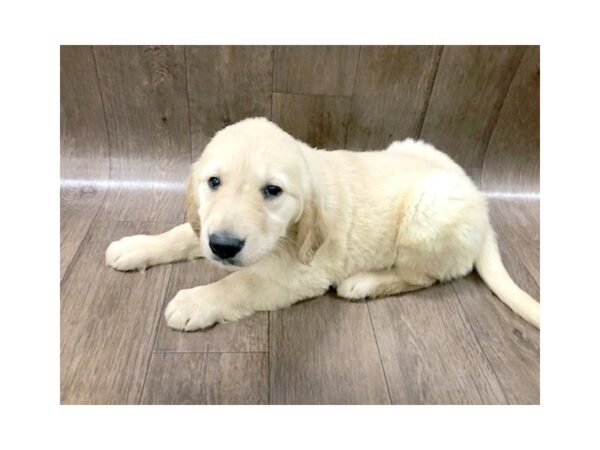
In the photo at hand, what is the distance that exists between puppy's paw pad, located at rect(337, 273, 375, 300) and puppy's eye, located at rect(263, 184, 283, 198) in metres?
0.64

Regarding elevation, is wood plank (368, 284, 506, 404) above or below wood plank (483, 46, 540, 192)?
below

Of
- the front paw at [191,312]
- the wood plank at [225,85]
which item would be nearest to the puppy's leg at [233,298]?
the front paw at [191,312]

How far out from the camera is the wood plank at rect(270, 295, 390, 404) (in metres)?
1.82

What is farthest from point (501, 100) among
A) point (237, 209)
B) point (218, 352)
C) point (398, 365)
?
point (218, 352)

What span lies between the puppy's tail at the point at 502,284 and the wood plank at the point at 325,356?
0.63 meters

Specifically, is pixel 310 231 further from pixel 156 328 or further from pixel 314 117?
pixel 314 117

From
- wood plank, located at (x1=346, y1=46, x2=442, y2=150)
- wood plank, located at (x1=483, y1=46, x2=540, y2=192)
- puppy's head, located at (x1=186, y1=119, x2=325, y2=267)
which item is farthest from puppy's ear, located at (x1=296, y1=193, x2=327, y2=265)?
wood plank, located at (x1=483, y1=46, x2=540, y2=192)

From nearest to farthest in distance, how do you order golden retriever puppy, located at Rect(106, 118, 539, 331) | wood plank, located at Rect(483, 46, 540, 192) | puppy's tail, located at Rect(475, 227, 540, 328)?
golden retriever puppy, located at Rect(106, 118, 539, 331), puppy's tail, located at Rect(475, 227, 540, 328), wood plank, located at Rect(483, 46, 540, 192)

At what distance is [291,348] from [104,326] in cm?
79

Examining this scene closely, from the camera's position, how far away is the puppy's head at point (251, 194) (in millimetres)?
1671

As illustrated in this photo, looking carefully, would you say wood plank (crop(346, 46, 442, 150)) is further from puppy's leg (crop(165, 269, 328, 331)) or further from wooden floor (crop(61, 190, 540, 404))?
puppy's leg (crop(165, 269, 328, 331))

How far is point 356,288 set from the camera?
2189 mm

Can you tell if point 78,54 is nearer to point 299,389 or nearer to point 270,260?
point 270,260

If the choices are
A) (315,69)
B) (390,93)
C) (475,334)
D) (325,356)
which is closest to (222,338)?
(325,356)
